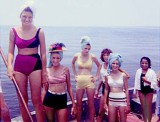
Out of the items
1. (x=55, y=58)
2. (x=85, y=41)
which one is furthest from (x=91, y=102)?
(x=55, y=58)

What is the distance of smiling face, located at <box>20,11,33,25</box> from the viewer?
15.4 ft

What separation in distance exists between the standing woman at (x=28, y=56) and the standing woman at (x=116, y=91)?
1470 millimetres

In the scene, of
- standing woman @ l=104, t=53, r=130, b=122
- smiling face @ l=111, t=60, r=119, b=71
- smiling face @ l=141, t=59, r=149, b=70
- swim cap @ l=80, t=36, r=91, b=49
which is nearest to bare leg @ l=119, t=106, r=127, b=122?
standing woman @ l=104, t=53, r=130, b=122

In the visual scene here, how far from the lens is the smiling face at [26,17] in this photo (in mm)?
4679

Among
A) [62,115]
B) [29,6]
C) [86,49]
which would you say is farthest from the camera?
[86,49]

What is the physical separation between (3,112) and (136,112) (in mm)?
5503

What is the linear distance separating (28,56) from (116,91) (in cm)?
195

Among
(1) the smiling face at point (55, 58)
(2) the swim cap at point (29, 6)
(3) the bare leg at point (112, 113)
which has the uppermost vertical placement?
(2) the swim cap at point (29, 6)

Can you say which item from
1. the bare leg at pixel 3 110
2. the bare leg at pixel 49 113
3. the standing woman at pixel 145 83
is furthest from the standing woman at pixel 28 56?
the standing woman at pixel 145 83

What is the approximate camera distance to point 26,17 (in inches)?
185

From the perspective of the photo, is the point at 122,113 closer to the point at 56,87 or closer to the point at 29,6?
the point at 56,87

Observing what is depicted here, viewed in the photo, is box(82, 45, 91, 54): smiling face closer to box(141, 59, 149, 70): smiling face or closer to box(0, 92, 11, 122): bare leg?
box(141, 59, 149, 70): smiling face

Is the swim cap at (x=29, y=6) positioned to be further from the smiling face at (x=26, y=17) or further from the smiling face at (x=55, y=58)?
the smiling face at (x=55, y=58)

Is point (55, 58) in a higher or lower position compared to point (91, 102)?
higher
